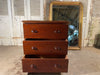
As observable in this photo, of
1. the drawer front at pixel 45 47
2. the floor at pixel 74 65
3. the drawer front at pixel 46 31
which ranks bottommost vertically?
the floor at pixel 74 65

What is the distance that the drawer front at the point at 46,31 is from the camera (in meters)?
1.18

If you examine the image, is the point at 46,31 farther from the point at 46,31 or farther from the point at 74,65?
the point at 74,65

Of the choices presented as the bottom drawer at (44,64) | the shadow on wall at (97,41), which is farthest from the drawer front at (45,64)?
the shadow on wall at (97,41)

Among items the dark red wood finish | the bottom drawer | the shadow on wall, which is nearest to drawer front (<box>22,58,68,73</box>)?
the bottom drawer

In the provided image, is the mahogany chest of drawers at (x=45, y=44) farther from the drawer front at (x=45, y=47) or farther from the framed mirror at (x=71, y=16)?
the framed mirror at (x=71, y=16)

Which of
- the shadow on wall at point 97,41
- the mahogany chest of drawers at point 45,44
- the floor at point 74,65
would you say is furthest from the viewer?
the shadow on wall at point 97,41

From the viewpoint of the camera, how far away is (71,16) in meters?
2.42

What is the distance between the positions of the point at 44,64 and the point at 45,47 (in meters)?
0.21

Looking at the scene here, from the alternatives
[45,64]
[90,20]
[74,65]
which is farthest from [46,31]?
[90,20]

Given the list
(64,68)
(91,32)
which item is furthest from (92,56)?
(64,68)

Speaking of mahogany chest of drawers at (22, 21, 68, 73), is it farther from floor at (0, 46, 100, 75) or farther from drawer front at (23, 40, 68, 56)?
floor at (0, 46, 100, 75)

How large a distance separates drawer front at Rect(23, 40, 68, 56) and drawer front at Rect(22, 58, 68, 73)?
0.30 feet

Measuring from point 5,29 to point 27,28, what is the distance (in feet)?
5.54

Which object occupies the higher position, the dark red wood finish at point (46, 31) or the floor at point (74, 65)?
the dark red wood finish at point (46, 31)
